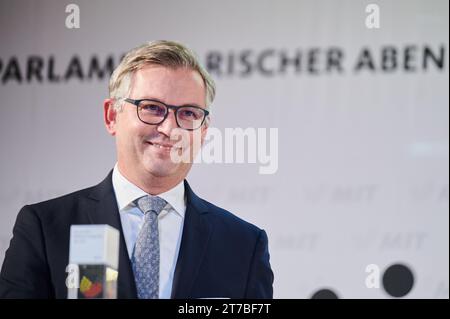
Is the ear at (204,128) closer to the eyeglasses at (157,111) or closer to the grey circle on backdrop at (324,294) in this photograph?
the eyeglasses at (157,111)

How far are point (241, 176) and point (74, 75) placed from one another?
0.86 meters

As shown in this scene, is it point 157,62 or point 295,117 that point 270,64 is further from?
point 157,62

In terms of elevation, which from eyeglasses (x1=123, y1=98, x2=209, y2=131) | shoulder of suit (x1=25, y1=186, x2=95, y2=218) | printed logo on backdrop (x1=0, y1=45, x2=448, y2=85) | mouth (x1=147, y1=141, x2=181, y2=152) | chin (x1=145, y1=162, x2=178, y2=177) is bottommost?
shoulder of suit (x1=25, y1=186, x2=95, y2=218)

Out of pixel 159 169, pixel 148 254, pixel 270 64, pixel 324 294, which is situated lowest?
pixel 324 294

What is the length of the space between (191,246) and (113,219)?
0.28 metres

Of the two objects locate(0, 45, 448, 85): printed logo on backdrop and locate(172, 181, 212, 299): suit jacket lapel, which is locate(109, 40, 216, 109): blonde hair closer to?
locate(172, 181, 212, 299): suit jacket lapel

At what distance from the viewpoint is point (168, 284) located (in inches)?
108

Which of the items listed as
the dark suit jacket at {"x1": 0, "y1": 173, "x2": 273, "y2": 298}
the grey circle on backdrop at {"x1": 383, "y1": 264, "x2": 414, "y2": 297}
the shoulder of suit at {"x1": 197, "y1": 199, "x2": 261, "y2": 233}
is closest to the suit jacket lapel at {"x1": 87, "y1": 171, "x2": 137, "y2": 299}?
the dark suit jacket at {"x1": 0, "y1": 173, "x2": 273, "y2": 298}

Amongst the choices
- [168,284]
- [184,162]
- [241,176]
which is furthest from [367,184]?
[168,284]

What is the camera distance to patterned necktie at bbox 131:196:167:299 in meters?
2.71

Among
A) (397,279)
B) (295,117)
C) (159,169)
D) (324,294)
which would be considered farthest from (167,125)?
(397,279)

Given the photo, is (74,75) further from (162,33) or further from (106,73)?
(162,33)

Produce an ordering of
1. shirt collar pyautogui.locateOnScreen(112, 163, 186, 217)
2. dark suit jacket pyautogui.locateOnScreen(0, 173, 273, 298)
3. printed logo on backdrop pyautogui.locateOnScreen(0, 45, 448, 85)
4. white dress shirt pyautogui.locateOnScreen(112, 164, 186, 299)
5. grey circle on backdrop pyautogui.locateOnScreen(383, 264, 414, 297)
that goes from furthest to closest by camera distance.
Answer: printed logo on backdrop pyautogui.locateOnScreen(0, 45, 448, 85) < grey circle on backdrop pyautogui.locateOnScreen(383, 264, 414, 297) < shirt collar pyautogui.locateOnScreen(112, 163, 186, 217) < white dress shirt pyautogui.locateOnScreen(112, 164, 186, 299) < dark suit jacket pyautogui.locateOnScreen(0, 173, 273, 298)

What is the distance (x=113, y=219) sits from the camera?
2818mm
